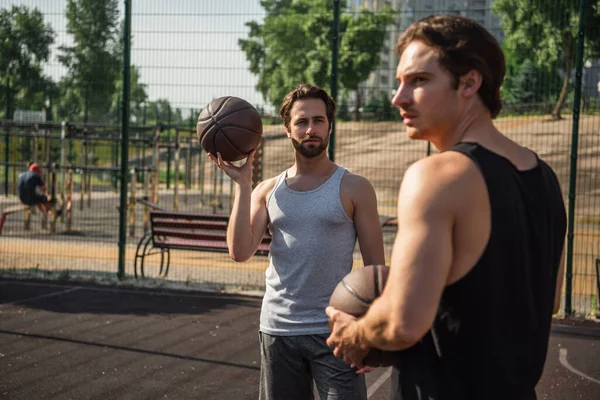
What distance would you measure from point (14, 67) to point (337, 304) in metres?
10.1

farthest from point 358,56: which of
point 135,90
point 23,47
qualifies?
point 23,47

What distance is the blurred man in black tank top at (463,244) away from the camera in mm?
1792

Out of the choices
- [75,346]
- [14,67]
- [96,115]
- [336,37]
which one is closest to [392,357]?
[75,346]

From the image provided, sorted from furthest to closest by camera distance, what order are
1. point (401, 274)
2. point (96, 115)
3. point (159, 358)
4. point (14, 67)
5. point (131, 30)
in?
point (96, 115), point (14, 67), point (131, 30), point (159, 358), point (401, 274)

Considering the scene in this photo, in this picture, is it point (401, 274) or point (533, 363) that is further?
point (533, 363)

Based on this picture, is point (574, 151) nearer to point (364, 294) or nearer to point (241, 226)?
point (241, 226)

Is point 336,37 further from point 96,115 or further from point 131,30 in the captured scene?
point 96,115

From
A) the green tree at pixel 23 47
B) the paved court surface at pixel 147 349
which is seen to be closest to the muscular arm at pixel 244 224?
the paved court surface at pixel 147 349

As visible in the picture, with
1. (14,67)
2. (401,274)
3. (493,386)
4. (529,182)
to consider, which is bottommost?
(493,386)

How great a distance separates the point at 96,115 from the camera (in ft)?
69.7

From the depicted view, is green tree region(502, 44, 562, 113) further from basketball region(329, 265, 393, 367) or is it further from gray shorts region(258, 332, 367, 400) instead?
basketball region(329, 265, 393, 367)

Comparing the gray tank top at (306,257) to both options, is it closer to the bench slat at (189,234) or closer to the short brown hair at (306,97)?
the short brown hair at (306,97)

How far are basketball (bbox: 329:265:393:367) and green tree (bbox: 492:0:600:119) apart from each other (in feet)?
22.4

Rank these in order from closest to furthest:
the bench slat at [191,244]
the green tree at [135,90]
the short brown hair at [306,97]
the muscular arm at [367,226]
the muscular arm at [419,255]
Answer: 1. the muscular arm at [419,255]
2. the muscular arm at [367,226]
3. the short brown hair at [306,97]
4. the bench slat at [191,244]
5. the green tree at [135,90]
